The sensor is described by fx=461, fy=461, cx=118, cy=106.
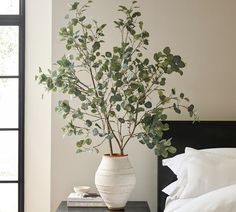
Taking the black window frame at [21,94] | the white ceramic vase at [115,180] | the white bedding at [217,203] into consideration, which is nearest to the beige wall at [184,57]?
the white ceramic vase at [115,180]

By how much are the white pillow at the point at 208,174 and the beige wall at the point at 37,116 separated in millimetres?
1439

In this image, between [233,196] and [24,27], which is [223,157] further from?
[24,27]

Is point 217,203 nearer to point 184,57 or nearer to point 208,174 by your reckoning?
point 208,174

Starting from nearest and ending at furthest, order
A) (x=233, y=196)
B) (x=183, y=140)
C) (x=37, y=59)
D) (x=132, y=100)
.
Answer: (x=233, y=196), (x=132, y=100), (x=183, y=140), (x=37, y=59)

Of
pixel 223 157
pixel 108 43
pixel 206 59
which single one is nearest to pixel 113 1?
pixel 108 43

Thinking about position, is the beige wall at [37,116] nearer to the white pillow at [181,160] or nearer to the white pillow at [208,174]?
the white pillow at [181,160]

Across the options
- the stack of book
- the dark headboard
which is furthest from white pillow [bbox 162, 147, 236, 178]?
the stack of book

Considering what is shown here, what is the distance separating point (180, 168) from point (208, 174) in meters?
0.24

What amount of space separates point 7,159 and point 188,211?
2068mm

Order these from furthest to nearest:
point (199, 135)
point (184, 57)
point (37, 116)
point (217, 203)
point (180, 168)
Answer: point (37, 116) → point (184, 57) → point (199, 135) → point (180, 168) → point (217, 203)

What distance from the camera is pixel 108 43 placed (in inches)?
137

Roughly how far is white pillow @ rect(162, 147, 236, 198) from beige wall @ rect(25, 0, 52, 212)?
123cm

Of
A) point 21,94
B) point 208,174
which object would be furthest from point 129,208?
point 21,94

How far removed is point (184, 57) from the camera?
350cm
